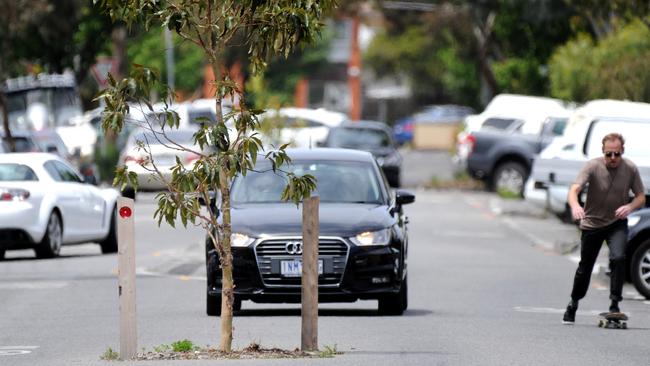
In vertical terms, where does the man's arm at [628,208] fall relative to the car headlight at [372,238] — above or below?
above

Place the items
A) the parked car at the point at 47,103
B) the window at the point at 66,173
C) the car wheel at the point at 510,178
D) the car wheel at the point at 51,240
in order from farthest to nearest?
the parked car at the point at 47,103
the car wheel at the point at 510,178
the window at the point at 66,173
the car wheel at the point at 51,240

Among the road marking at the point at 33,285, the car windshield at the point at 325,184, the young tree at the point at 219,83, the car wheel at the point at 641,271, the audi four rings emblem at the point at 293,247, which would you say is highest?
the young tree at the point at 219,83

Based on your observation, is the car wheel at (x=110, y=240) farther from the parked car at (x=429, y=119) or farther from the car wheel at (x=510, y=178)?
the parked car at (x=429, y=119)

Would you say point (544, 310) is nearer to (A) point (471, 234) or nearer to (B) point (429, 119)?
(A) point (471, 234)

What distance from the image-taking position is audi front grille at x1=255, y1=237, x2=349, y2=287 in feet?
49.3

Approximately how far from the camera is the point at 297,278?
15047 mm

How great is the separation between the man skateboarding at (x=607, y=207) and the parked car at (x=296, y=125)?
92.2 ft

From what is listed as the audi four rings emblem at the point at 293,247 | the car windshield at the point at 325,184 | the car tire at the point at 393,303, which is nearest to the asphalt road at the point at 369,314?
the car tire at the point at 393,303

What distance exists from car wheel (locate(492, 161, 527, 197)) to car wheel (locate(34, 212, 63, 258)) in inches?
740

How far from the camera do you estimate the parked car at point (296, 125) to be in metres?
45.5

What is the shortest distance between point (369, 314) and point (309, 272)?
4116 mm

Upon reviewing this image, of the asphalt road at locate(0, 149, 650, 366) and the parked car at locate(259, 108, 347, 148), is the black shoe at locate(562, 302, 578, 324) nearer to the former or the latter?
the asphalt road at locate(0, 149, 650, 366)

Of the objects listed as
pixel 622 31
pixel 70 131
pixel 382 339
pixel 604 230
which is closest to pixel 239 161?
pixel 382 339

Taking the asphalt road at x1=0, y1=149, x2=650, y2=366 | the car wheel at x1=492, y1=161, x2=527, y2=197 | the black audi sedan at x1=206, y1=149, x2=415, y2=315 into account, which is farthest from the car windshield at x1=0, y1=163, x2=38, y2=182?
the car wheel at x1=492, y1=161, x2=527, y2=197
